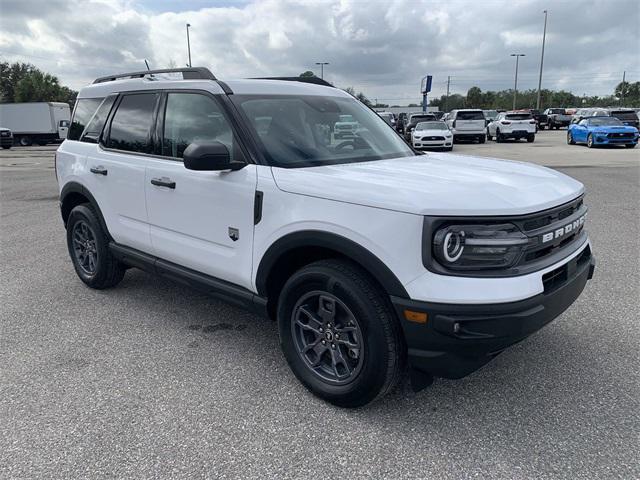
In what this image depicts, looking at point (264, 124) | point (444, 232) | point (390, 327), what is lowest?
point (390, 327)

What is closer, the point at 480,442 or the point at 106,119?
the point at 480,442

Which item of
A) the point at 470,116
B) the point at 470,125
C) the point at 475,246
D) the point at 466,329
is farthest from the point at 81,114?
the point at 470,116

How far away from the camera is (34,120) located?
36125 mm

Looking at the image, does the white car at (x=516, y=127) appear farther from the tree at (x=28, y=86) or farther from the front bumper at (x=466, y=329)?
the tree at (x=28, y=86)

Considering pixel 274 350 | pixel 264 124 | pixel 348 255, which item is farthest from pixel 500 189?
pixel 274 350

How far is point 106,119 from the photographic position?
14.8 ft

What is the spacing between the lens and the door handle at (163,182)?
360 cm

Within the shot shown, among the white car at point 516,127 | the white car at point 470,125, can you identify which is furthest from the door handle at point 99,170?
the white car at point 516,127

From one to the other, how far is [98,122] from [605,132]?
23.1m

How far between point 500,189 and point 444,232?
47cm

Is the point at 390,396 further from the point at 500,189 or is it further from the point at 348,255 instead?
the point at 500,189

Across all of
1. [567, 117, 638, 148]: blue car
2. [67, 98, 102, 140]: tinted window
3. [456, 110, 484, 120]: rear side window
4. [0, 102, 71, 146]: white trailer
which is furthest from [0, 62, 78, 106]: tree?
[67, 98, 102, 140]: tinted window

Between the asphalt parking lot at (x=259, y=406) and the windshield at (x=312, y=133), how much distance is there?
143 cm

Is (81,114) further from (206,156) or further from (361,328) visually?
(361,328)
